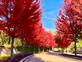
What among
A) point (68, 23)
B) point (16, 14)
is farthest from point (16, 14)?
point (68, 23)

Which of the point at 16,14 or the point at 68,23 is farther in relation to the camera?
the point at 68,23

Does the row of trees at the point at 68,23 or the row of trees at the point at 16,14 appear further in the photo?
the row of trees at the point at 68,23

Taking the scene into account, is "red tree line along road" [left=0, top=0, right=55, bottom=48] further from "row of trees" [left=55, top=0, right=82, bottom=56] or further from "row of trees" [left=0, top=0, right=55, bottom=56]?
"row of trees" [left=55, top=0, right=82, bottom=56]

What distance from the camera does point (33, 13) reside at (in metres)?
25.2

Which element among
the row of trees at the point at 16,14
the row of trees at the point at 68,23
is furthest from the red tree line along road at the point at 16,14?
the row of trees at the point at 68,23

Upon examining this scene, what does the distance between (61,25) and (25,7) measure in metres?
26.6

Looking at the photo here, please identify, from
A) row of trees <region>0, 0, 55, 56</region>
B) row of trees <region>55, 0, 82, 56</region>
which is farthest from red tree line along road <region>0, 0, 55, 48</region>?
row of trees <region>55, 0, 82, 56</region>

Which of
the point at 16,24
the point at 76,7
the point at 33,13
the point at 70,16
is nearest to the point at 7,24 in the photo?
the point at 16,24

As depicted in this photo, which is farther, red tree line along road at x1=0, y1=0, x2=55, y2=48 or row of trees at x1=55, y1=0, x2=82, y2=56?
row of trees at x1=55, y1=0, x2=82, y2=56

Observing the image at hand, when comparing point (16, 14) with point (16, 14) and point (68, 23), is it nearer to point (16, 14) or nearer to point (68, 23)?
point (16, 14)

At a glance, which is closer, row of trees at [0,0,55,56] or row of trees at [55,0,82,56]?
row of trees at [0,0,55,56]

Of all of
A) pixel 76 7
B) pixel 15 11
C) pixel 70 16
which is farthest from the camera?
pixel 70 16

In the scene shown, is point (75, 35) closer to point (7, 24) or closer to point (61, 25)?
point (61, 25)

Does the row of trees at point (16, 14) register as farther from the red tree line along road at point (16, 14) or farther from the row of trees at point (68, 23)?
the row of trees at point (68, 23)
